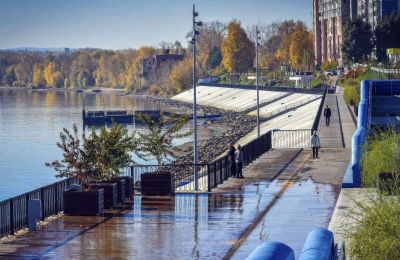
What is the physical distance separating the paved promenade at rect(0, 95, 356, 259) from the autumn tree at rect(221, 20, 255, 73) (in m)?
150

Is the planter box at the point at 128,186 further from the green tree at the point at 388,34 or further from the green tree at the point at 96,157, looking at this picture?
the green tree at the point at 388,34

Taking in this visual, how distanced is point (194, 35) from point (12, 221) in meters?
16.8

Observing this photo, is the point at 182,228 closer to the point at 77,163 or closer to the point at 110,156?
the point at 77,163

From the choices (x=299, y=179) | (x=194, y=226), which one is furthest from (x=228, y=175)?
(x=194, y=226)

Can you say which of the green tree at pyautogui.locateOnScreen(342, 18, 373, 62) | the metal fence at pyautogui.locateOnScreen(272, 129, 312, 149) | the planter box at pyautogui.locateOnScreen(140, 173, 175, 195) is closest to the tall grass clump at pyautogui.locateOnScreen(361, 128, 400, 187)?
the planter box at pyautogui.locateOnScreen(140, 173, 175, 195)

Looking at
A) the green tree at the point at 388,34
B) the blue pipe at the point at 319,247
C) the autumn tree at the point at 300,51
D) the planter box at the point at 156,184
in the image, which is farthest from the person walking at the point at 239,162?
the autumn tree at the point at 300,51

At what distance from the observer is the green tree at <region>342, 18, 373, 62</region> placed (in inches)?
4919

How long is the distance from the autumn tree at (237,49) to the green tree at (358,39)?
193ft

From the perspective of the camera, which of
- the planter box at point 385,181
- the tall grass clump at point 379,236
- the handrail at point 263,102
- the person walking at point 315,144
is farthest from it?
the handrail at point 263,102

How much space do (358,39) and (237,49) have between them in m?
62.0

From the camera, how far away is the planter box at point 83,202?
28.2 metres

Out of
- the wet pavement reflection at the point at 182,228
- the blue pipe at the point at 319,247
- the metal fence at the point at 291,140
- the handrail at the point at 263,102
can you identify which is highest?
the handrail at the point at 263,102

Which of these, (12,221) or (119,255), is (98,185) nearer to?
(12,221)

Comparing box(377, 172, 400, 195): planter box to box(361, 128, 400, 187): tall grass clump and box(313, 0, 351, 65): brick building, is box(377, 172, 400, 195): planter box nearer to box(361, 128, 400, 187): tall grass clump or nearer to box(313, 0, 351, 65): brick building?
box(361, 128, 400, 187): tall grass clump
